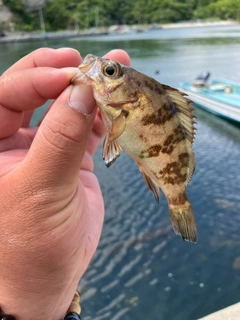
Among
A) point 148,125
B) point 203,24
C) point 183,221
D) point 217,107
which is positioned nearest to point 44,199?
point 148,125

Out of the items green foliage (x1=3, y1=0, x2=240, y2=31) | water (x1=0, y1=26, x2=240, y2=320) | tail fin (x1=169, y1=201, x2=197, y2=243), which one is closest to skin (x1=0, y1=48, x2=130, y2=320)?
tail fin (x1=169, y1=201, x2=197, y2=243)

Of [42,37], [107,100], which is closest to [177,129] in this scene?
[107,100]

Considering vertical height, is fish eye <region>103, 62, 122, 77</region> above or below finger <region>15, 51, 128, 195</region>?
above

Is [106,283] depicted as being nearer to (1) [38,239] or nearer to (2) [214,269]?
(2) [214,269]

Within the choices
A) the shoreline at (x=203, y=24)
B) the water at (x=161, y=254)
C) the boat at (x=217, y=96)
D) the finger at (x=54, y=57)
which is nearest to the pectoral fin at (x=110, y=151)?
the finger at (x=54, y=57)

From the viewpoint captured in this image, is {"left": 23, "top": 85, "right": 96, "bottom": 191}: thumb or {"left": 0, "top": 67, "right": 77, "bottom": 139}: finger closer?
{"left": 23, "top": 85, "right": 96, "bottom": 191}: thumb

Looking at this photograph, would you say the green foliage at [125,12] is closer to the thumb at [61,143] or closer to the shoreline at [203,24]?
the shoreline at [203,24]

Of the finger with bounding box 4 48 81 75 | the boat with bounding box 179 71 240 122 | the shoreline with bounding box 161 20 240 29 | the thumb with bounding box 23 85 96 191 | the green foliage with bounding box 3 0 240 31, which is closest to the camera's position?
the thumb with bounding box 23 85 96 191

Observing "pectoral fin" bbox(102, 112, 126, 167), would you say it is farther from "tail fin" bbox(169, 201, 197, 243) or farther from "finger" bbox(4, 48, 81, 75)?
"finger" bbox(4, 48, 81, 75)
